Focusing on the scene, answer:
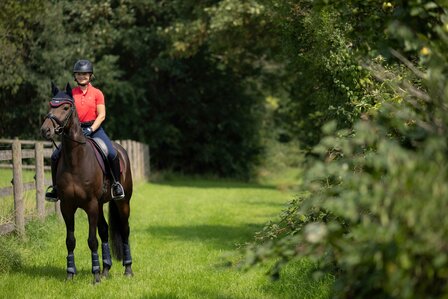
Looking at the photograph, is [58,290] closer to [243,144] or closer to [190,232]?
[190,232]

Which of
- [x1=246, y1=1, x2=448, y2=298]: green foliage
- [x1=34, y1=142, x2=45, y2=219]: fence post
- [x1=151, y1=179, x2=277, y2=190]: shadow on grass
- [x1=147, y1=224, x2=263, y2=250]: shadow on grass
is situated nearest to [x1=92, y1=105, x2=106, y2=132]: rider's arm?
[x1=147, y1=224, x2=263, y2=250]: shadow on grass

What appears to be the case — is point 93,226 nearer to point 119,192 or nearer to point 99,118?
point 119,192

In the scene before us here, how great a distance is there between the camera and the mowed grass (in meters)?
8.79

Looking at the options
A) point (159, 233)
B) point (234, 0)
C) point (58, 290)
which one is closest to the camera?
point (58, 290)

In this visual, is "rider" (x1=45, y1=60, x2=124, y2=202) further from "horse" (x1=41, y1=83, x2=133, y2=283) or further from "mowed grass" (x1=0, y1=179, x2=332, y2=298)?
"mowed grass" (x1=0, y1=179, x2=332, y2=298)

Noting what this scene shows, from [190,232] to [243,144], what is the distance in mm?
26762

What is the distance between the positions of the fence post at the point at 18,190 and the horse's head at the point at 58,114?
3.64 meters

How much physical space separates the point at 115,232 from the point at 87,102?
2073 mm

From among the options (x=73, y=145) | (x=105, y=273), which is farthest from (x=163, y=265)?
(x=73, y=145)

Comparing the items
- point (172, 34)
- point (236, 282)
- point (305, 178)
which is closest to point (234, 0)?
point (172, 34)

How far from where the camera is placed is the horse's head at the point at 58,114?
9062 mm

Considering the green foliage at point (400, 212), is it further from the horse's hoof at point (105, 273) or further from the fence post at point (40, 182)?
the fence post at point (40, 182)

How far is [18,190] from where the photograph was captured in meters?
13.0

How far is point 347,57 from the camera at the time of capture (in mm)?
10812
